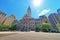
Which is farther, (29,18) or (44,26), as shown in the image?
(29,18)

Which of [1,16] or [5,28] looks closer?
[5,28]

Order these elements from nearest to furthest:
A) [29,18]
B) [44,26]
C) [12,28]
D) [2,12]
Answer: [44,26], [12,28], [2,12], [29,18]

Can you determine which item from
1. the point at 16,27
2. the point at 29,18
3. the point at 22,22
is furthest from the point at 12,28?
the point at 29,18

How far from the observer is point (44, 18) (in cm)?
5697

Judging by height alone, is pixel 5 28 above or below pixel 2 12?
below

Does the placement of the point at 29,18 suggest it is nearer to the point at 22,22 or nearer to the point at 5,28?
the point at 22,22

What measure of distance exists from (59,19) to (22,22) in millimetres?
16756

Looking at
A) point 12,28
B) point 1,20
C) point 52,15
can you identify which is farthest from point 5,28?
point 52,15

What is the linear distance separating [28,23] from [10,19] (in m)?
9.85

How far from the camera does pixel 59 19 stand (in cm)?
5247

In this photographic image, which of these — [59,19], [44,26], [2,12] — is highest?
[2,12]

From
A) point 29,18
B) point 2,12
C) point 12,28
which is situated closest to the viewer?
point 12,28

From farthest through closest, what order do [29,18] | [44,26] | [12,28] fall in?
[29,18]
[12,28]
[44,26]

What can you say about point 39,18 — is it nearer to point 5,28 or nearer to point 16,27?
point 16,27
